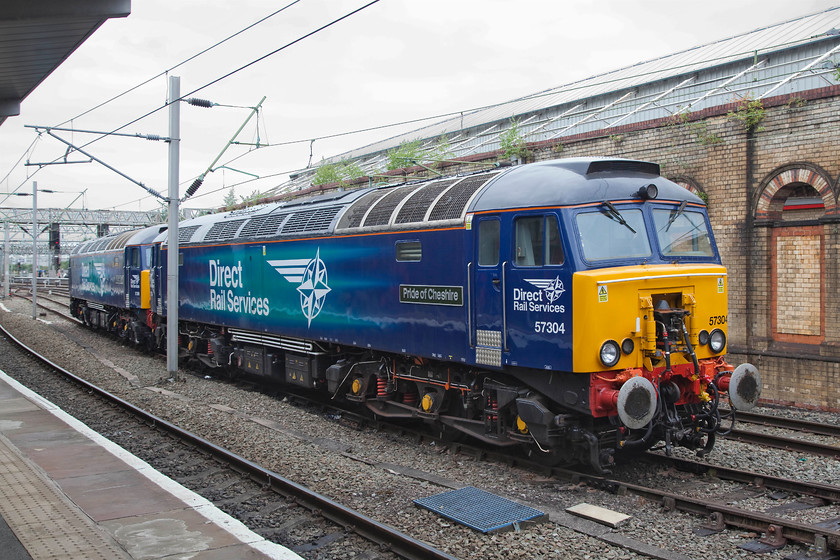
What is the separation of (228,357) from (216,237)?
273cm

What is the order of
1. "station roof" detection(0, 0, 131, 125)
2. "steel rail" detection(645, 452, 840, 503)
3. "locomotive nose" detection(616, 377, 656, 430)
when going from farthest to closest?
"station roof" detection(0, 0, 131, 125), "steel rail" detection(645, 452, 840, 503), "locomotive nose" detection(616, 377, 656, 430)

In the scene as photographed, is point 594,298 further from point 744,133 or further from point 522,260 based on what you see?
point 744,133

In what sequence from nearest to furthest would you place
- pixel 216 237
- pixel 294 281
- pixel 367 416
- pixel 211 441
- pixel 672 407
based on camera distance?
pixel 672 407, pixel 211 441, pixel 367 416, pixel 294 281, pixel 216 237

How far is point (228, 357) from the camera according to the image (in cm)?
1612

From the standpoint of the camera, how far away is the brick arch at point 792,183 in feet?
40.5

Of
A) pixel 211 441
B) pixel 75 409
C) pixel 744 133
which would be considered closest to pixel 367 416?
pixel 211 441

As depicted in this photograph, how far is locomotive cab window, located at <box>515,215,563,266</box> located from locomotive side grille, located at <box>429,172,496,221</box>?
104 cm

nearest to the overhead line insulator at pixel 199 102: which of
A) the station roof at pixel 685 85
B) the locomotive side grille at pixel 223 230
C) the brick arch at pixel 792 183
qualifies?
the locomotive side grille at pixel 223 230

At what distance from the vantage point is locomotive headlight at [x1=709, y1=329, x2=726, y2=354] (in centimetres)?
845

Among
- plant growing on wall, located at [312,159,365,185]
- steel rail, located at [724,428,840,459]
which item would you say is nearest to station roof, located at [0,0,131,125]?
steel rail, located at [724,428,840,459]

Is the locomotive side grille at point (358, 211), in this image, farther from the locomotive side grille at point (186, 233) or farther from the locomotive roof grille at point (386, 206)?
the locomotive side grille at point (186, 233)

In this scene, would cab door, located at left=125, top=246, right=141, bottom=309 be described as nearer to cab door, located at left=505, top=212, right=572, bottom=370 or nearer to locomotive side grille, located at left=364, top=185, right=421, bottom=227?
locomotive side grille, located at left=364, top=185, right=421, bottom=227

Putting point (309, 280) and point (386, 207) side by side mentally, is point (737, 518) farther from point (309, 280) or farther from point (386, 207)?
point (309, 280)

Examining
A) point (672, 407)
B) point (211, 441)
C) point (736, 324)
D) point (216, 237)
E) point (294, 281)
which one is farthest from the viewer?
point (216, 237)
